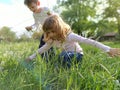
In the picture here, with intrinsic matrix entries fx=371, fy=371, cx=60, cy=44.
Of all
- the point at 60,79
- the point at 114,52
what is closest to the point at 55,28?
the point at 114,52

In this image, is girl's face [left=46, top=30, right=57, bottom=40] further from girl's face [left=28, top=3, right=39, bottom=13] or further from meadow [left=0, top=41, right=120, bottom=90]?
girl's face [left=28, top=3, right=39, bottom=13]

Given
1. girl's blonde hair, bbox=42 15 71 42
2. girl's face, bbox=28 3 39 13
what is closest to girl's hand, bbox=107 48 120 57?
girl's blonde hair, bbox=42 15 71 42

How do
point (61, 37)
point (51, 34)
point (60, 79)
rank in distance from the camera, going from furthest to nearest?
1. point (61, 37)
2. point (51, 34)
3. point (60, 79)

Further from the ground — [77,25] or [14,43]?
[14,43]

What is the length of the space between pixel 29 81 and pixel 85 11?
54482 millimetres

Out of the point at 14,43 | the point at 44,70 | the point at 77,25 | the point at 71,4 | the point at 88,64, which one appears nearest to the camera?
the point at 44,70

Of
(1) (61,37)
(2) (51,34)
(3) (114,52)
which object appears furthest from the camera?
(1) (61,37)

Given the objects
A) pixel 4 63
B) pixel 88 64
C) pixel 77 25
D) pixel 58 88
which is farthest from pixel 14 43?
pixel 77 25

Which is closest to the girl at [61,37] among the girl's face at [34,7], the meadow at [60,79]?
the meadow at [60,79]

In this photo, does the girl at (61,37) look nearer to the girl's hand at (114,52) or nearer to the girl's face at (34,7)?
the girl's hand at (114,52)

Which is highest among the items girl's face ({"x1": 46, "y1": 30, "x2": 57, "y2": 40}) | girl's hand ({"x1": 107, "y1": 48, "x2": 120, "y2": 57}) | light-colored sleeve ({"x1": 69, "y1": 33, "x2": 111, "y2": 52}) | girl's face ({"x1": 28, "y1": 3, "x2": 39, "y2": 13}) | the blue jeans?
girl's face ({"x1": 28, "y1": 3, "x2": 39, "y2": 13})

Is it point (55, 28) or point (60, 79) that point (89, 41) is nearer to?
point (55, 28)

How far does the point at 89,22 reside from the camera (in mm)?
57406

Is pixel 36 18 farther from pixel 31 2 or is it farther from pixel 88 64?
pixel 88 64
